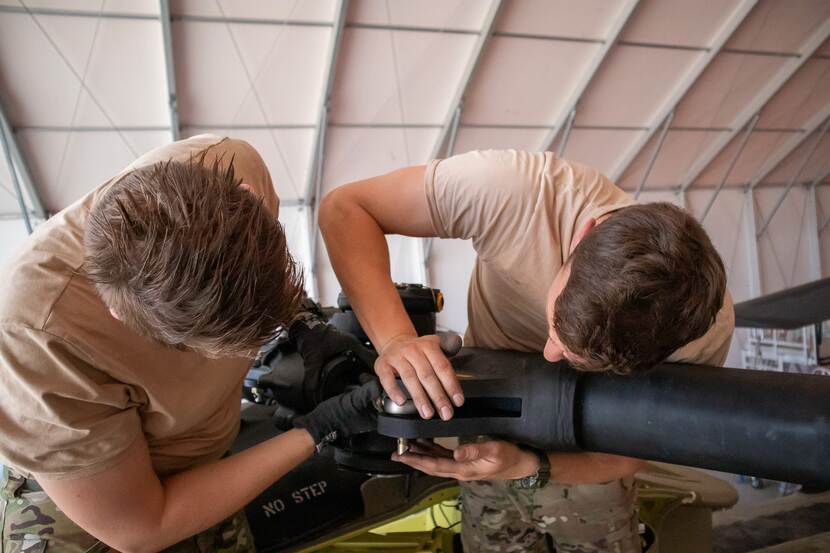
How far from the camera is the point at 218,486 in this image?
1151 millimetres

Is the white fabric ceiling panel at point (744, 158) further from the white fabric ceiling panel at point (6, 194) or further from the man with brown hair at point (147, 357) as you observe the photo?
the man with brown hair at point (147, 357)

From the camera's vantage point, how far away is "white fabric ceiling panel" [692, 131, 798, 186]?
902cm

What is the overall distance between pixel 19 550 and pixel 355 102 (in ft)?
19.5

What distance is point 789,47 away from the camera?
25.7ft

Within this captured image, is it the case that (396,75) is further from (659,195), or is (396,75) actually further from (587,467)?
(587,467)

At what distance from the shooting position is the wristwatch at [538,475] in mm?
1188

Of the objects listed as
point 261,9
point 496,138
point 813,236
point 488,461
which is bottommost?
point 488,461

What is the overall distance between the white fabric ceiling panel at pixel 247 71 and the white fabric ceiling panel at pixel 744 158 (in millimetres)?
6349

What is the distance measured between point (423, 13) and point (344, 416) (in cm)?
573

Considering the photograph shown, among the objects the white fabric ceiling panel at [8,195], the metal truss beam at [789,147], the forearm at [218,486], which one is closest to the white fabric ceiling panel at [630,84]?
the metal truss beam at [789,147]

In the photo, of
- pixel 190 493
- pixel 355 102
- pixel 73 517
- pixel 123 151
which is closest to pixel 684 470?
pixel 190 493

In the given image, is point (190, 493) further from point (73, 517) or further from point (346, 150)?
point (346, 150)

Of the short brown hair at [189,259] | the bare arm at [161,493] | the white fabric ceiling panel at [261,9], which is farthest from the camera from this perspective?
the white fabric ceiling panel at [261,9]

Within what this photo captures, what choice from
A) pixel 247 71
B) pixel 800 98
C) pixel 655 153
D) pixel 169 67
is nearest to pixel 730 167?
pixel 800 98
